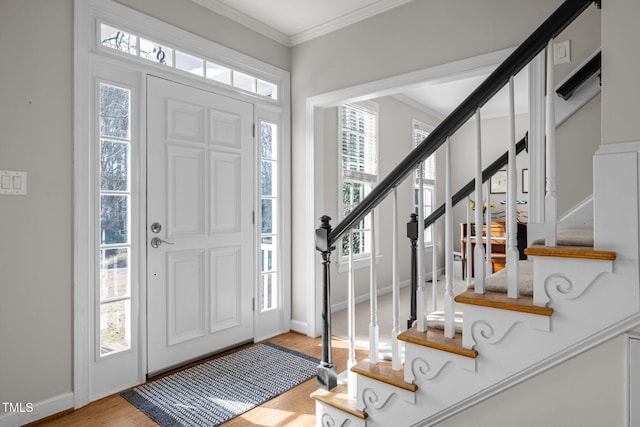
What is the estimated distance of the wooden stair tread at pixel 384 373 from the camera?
1560 millimetres

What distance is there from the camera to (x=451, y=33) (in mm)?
2721

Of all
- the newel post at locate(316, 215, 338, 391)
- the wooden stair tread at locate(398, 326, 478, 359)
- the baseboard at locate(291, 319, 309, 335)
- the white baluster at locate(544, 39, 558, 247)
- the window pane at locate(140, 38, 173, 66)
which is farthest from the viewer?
the baseboard at locate(291, 319, 309, 335)

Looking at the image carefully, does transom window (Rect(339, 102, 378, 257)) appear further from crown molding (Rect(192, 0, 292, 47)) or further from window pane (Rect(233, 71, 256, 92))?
window pane (Rect(233, 71, 256, 92))

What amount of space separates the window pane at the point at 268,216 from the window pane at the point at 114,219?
1.22 meters

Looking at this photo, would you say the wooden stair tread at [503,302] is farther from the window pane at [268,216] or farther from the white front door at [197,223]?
the window pane at [268,216]

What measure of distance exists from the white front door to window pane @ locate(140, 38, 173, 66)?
0.52 feet

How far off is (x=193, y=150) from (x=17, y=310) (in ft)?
4.84

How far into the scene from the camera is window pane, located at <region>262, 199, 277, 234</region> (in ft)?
11.3

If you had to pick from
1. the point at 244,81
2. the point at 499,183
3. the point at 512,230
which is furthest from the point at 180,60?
the point at 499,183

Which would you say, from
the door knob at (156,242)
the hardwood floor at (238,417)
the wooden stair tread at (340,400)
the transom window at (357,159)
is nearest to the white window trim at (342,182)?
the transom window at (357,159)

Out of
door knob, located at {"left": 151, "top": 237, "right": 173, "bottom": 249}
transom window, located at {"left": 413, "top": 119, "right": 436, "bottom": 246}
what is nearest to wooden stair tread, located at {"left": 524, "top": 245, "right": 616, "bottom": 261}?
door knob, located at {"left": 151, "top": 237, "right": 173, "bottom": 249}

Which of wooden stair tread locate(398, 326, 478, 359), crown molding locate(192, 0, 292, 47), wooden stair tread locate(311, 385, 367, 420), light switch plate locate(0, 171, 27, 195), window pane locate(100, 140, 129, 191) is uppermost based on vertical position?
crown molding locate(192, 0, 292, 47)

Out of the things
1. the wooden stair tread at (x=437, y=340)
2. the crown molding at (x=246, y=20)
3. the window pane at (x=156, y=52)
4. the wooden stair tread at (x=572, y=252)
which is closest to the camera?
the wooden stair tread at (x=572, y=252)

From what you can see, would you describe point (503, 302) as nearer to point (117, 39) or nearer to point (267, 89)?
point (117, 39)
